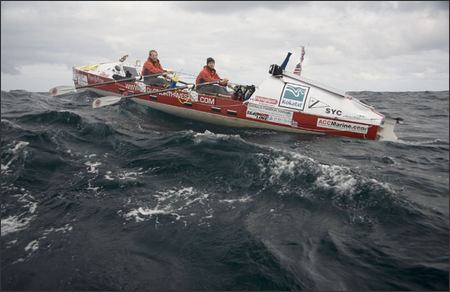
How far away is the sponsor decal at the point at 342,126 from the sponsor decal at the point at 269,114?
1.38 m

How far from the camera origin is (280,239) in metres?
6.68

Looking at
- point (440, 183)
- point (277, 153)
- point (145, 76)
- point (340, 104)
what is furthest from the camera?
point (145, 76)

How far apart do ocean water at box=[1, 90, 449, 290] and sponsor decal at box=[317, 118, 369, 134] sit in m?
0.48

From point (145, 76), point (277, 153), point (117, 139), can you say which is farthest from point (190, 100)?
point (277, 153)

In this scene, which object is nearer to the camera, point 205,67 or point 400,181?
point 400,181

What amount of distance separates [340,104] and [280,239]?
8.66 metres

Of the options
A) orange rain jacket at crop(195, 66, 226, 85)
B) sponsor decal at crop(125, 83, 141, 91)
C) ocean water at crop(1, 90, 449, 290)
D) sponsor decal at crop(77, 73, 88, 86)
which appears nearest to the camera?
ocean water at crop(1, 90, 449, 290)

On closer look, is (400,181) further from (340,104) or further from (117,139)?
(117,139)

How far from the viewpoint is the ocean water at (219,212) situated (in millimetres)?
5680

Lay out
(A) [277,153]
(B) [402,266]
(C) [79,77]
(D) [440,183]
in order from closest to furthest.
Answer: (B) [402,266] < (D) [440,183] < (A) [277,153] < (C) [79,77]

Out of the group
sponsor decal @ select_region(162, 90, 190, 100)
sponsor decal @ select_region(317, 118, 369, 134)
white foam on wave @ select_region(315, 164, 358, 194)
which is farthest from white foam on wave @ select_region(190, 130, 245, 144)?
white foam on wave @ select_region(315, 164, 358, 194)

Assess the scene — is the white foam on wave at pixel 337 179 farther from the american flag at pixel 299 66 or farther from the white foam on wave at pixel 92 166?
the american flag at pixel 299 66

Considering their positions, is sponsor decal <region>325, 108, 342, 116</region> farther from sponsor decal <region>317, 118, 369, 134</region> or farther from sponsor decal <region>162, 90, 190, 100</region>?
sponsor decal <region>162, 90, 190, 100</region>

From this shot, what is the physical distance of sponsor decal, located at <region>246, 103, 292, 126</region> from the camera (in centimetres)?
1414
